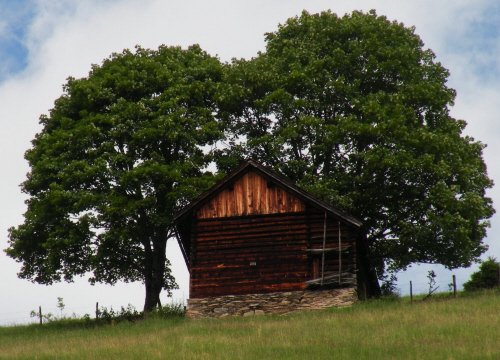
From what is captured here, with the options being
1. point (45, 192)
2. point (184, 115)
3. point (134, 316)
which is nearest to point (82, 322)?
point (134, 316)

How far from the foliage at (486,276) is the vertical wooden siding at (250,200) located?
13671 millimetres

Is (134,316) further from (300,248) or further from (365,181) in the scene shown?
(365,181)

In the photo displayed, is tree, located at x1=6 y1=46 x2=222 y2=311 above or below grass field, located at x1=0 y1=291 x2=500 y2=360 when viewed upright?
above

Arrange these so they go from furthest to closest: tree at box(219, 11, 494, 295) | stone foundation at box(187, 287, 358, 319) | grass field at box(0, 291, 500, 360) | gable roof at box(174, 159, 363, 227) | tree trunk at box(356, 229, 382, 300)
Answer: tree at box(219, 11, 494, 295) → tree trunk at box(356, 229, 382, 300) → gable roof at box(174, 159, 363, 227) → stone foundation at box(187, 287, 358, 319) → grass field at box(0, 291, 500, 360)

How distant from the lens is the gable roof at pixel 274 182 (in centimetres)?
3086

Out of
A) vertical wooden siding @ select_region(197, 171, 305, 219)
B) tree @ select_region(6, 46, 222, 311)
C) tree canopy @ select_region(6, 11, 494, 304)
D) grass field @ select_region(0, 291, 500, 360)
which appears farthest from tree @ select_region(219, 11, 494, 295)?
grass field @ select_region(0, 291, 500, 360)

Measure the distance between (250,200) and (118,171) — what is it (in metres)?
9.48

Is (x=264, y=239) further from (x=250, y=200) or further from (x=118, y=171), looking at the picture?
(x=118, y=171)

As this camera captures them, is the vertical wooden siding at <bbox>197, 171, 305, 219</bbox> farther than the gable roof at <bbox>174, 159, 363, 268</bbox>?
Yes

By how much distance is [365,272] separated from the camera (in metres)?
36.1

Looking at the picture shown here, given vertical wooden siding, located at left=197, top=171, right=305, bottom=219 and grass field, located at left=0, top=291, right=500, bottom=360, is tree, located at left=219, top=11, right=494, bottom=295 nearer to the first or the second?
vertical wooden siding, located at left=197, top=171, right=305, bottom=219

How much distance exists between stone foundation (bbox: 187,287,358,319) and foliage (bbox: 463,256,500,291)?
11.6 metres

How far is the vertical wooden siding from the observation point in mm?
31656

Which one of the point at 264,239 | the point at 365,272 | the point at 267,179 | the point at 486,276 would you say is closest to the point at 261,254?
the point at 264,239
